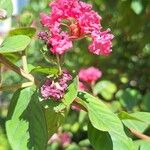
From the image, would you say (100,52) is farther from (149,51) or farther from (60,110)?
(149,51)

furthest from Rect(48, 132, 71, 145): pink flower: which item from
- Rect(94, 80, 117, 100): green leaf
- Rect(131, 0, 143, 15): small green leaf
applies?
Rect(131, 0, 143, 15): small green leaf

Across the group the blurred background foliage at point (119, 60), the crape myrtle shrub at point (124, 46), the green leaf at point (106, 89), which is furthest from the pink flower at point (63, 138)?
the crape myrtle shrub at point (124, 46)

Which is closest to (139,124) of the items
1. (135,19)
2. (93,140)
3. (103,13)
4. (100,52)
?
(93,140)

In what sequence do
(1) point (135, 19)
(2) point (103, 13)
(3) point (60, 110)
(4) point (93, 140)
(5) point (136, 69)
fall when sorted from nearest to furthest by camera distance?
(3) point (60, 110)
(4) point (93, 140)
(1) point (135, 19)
(2) point (103, 13)
(5) point (136, 69)

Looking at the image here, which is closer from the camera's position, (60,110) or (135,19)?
(60,110)

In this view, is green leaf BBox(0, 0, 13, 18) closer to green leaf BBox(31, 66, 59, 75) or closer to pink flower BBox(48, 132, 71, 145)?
green leaf BBox(31, 66, 59, 75)

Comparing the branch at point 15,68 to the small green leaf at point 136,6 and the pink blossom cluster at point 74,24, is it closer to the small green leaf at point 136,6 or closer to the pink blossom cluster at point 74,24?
the pink blossom cluster at point 74,24
